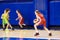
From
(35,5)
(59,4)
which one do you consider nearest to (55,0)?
(59,4)

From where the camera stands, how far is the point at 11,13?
20.7 metres

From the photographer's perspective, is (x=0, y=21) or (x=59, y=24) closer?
(x=59, y=24)

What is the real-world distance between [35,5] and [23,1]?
1365mm

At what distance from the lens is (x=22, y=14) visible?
67.0ft

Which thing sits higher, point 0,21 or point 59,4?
point 59,4

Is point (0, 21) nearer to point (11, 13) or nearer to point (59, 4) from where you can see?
point (11, 13)

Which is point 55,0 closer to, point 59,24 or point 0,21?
point 59,24

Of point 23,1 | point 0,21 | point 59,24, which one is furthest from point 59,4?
point 0,21

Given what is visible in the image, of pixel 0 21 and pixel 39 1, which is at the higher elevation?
pixel 39 1

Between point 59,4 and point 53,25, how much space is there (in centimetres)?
185

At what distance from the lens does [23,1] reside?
20.4 meters

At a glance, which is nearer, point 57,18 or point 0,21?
point 57,18

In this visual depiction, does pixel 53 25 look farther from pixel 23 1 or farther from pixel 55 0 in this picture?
pixel 23 1

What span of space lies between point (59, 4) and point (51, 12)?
97 cm
